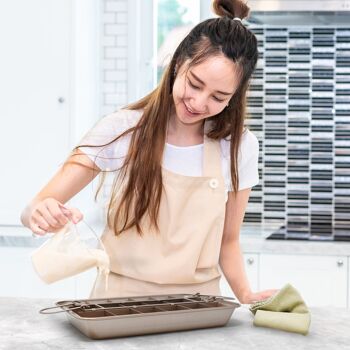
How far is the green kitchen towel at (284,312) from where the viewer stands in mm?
1645

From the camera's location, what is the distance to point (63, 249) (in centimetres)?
163

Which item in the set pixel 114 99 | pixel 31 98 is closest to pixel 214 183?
pixel 31 98

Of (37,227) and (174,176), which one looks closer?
(37,227)

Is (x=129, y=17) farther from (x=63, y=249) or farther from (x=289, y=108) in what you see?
(x=63, y=249)

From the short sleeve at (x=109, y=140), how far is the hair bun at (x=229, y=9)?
403 mm

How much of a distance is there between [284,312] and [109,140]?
77 centimetres

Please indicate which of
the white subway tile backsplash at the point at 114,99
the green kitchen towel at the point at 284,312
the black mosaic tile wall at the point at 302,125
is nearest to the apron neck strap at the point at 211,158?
the green kitchen towel at the point at 284,312

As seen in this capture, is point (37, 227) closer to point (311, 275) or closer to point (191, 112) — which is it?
point (191, 112)

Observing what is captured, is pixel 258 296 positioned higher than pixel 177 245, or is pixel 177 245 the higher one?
pixel 177 245

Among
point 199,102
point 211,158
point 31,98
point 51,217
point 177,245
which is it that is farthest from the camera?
point 31,98

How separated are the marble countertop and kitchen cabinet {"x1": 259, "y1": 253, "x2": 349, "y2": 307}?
1.52 m

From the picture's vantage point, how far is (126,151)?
2.13m

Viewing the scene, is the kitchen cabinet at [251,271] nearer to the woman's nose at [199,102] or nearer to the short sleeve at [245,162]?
the short sleeve at [245,162]

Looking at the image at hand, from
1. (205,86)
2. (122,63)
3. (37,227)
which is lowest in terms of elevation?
(37,227)
